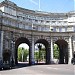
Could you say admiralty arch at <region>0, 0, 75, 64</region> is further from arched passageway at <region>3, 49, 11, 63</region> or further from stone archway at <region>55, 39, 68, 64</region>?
arched passageway at <region>3, 49, 11, 63</region>

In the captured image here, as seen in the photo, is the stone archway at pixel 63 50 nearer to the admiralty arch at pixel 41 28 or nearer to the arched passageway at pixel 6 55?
the admiralty arch at pixel 41 28

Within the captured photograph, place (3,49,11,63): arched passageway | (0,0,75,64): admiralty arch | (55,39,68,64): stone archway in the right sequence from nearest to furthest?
(3,49,11,63): arched passageway < (0,0,75,64): admiralty arch < (55,39,68,64): stone archway

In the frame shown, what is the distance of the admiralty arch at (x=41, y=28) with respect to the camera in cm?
5888

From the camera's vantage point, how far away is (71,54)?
64562 millimetres

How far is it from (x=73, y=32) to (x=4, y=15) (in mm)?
23534

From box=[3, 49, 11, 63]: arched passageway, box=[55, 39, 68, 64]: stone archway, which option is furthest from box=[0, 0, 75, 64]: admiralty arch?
box=[3, 49, 11, 63]: arched passageway

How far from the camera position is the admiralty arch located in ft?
193

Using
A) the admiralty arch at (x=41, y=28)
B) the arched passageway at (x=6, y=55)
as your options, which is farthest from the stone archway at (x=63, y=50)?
the arched passageway at (x=6, y=55)

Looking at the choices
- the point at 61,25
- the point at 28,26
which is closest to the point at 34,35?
the point at 28,26

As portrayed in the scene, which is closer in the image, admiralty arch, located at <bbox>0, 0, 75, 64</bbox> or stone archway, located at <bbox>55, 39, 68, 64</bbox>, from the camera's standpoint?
admiralty arch, located at <bbox>0, 0, 75, 64</bbox>

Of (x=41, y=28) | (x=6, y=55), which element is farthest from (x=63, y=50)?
(x=6, y=55)

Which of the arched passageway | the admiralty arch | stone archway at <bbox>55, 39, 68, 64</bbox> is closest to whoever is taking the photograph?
the arched passageway

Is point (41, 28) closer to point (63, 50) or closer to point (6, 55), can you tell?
point (63, 50)

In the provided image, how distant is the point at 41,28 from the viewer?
6562 centimetres
